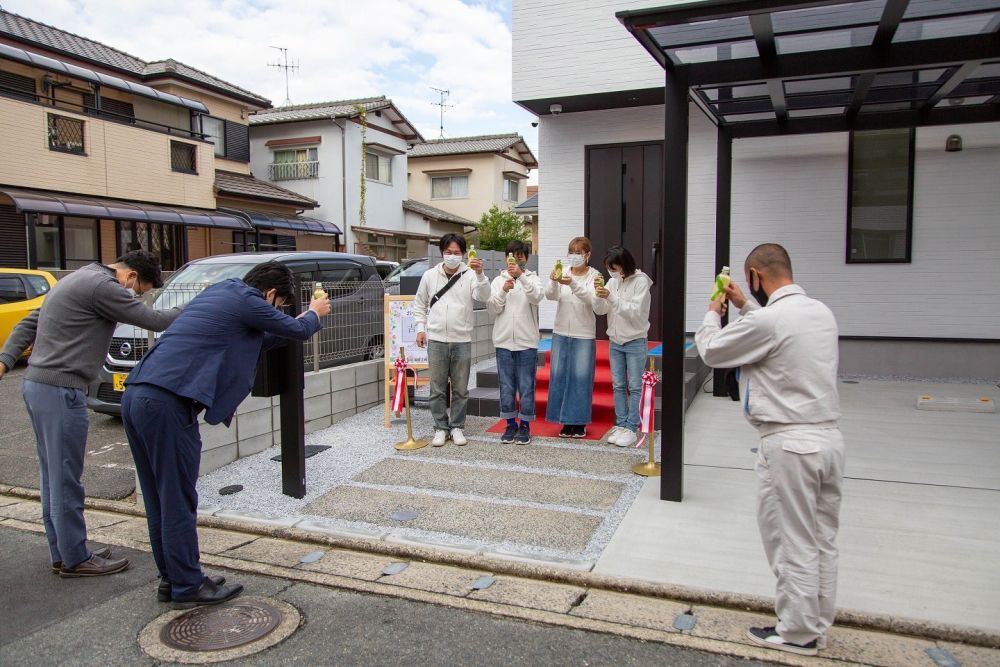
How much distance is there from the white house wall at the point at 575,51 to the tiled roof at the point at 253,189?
1322 cm

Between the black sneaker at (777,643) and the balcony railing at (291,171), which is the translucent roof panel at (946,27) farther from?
the balcony railing at (291,171)

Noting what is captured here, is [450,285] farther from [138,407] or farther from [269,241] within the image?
[269,241]

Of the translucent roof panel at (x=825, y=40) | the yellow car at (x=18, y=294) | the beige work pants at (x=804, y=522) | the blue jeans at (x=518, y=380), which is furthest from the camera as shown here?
the yellow car at (x=18, y=294)

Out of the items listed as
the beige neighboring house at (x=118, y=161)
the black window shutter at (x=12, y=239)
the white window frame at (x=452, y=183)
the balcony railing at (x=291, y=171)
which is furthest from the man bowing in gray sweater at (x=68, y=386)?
the white window frame at (x=452, y=183)

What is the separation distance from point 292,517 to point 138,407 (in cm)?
156

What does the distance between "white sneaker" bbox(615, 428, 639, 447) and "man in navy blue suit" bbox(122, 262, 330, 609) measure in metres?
3.33

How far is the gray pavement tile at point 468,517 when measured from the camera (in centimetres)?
416

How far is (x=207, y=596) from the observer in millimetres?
3416

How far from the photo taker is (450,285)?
614 centimetres

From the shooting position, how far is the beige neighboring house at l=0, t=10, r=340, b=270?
48.2 feet

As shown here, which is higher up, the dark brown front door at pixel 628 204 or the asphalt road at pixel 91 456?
the dark brown front door at pixel 628 204

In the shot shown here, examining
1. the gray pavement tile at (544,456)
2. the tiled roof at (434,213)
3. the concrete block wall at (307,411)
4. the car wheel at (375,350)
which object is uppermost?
the tiled roof at (434,213)

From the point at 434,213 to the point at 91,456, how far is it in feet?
72.1

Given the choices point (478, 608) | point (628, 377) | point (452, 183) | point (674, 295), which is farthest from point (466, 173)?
point (478, 608)
